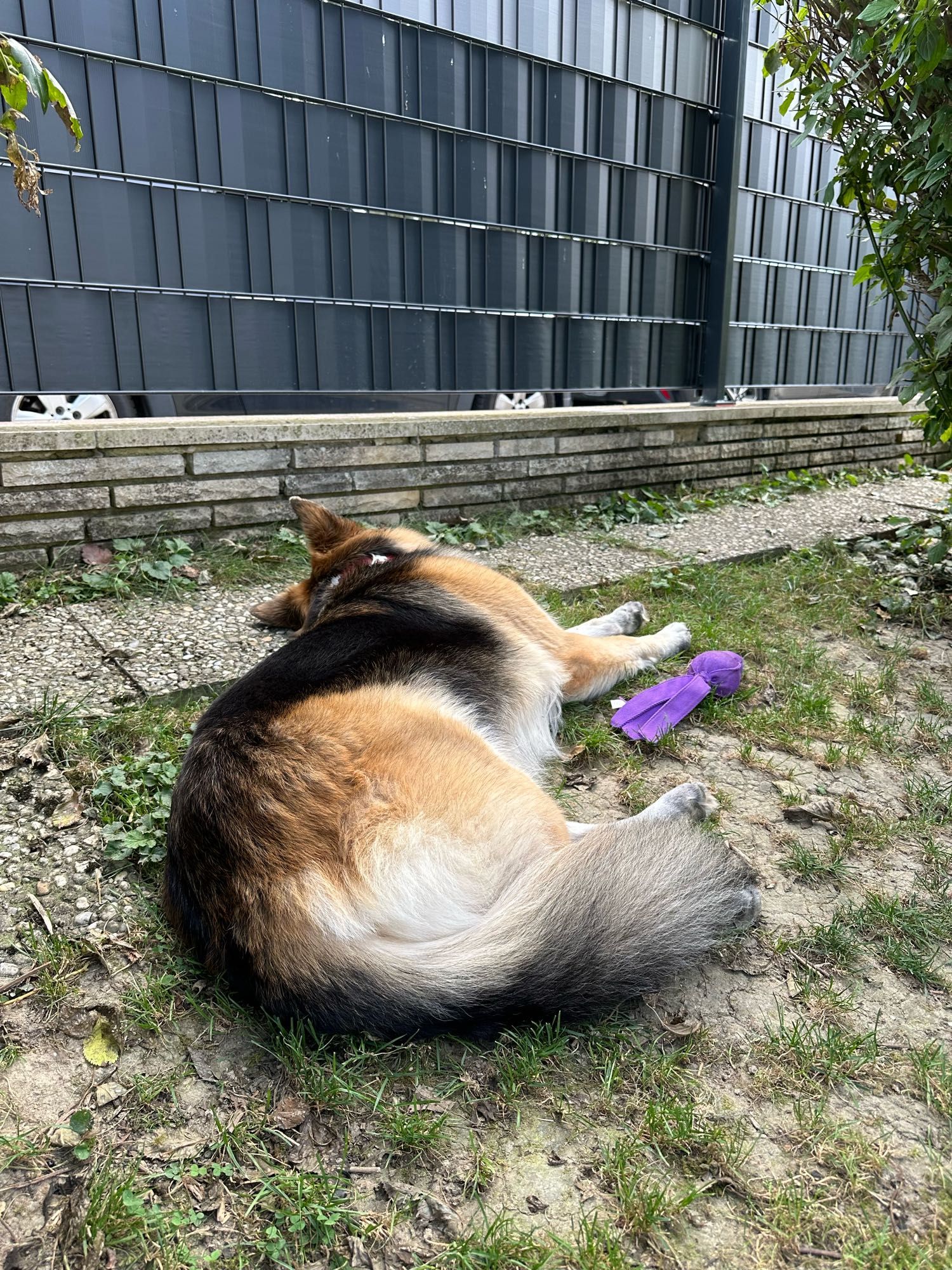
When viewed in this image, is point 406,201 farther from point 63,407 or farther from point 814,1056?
point 814,1056

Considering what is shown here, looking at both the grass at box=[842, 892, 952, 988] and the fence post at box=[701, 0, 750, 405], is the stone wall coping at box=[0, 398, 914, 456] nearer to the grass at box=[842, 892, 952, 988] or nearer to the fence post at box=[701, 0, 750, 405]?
the fence post at box=[701, 0, 750, 405]

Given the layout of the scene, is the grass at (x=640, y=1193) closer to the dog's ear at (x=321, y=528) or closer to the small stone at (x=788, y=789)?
the small stone at (x=788, y=789)

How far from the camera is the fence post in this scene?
536 cm

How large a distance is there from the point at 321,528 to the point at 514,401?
2441 mm

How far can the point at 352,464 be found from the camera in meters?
4.30

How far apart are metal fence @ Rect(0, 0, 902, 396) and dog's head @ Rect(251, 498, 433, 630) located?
4.79ft

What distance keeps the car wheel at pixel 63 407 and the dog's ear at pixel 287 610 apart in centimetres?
141

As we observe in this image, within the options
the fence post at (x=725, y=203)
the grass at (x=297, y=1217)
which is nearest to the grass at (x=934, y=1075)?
the grass at (x=297, y=1217)

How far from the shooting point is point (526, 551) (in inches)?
172

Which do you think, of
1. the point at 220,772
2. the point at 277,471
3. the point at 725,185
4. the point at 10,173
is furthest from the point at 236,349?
the point at 725,185

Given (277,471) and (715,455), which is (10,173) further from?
(715,455)

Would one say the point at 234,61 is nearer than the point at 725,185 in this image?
Yes

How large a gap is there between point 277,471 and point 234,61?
6.08 ft

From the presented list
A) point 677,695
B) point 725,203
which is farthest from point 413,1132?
point 725,203
